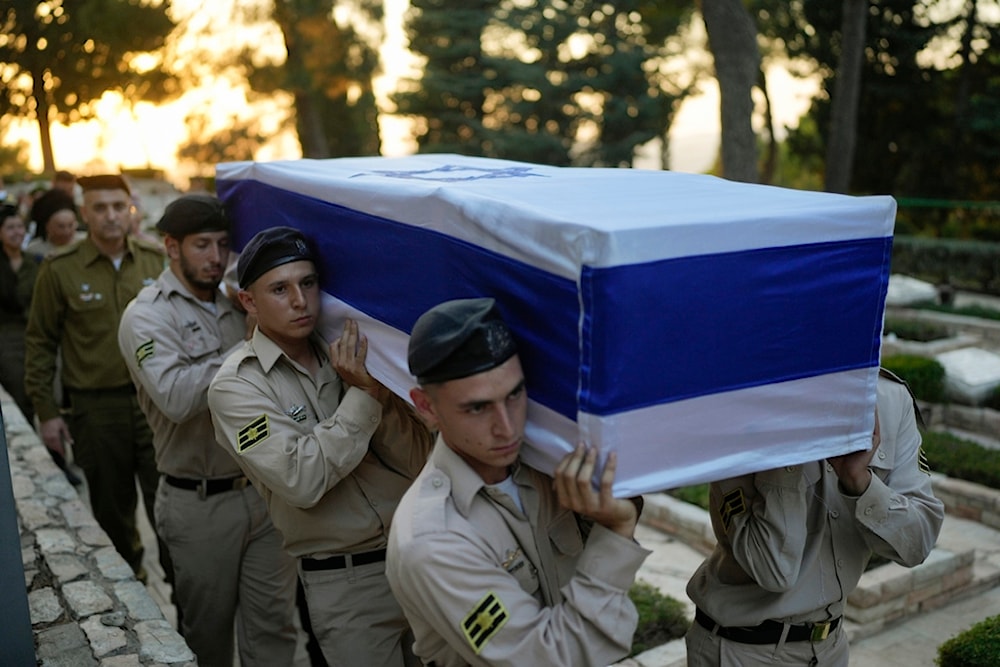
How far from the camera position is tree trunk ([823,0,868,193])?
1122 centimetres

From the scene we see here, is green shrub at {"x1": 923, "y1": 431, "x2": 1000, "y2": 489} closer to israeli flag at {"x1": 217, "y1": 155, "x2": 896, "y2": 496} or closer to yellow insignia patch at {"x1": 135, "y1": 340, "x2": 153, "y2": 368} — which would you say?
israeli flag at {"x1": 217, "y1": 155, "x2": 896, "y2": 496}

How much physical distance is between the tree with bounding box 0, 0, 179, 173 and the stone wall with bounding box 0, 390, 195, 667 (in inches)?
899

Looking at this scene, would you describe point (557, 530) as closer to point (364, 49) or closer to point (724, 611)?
point (724, 611)

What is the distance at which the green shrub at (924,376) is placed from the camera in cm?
713

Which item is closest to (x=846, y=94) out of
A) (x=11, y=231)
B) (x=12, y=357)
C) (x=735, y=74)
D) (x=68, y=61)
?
(x=735, y=74)

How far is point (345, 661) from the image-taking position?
2.70 metres

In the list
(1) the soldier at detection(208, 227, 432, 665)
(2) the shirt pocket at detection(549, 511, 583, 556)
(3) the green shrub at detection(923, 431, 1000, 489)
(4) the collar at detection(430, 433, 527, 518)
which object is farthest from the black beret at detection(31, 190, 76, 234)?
(3) the green shrub at detection(923, 431, 1000, 489)

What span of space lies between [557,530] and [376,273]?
0.86 meters

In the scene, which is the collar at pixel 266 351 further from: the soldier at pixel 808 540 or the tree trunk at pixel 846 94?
the tree trunk at pixel 846 94

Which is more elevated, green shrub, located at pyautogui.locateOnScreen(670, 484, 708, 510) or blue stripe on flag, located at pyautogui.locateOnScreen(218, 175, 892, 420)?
blue stripe on flag, located at pyautogui.locateOnScreen(218, 175, 892, 420)

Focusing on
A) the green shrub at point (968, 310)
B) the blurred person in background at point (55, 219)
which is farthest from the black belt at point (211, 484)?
the green shrub at point (968, 310)

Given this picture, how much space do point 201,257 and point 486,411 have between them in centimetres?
208

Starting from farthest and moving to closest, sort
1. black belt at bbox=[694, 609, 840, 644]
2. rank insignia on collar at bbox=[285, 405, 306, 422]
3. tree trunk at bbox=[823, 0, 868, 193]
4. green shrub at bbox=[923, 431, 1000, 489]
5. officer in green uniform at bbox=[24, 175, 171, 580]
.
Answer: tree trunk at bbox=[823, 0, 868, 193] < green shrub at bbox=[923, 431, 1000, 489] < officer in green uniform at bbox=[24, 175, 171, 580] < rank insignia on collar at bbox=[285, 405, 306, 422] < black belt at bbox=[694, 609, 840, 644]

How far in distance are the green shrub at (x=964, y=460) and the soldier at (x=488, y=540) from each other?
473 centimetres
